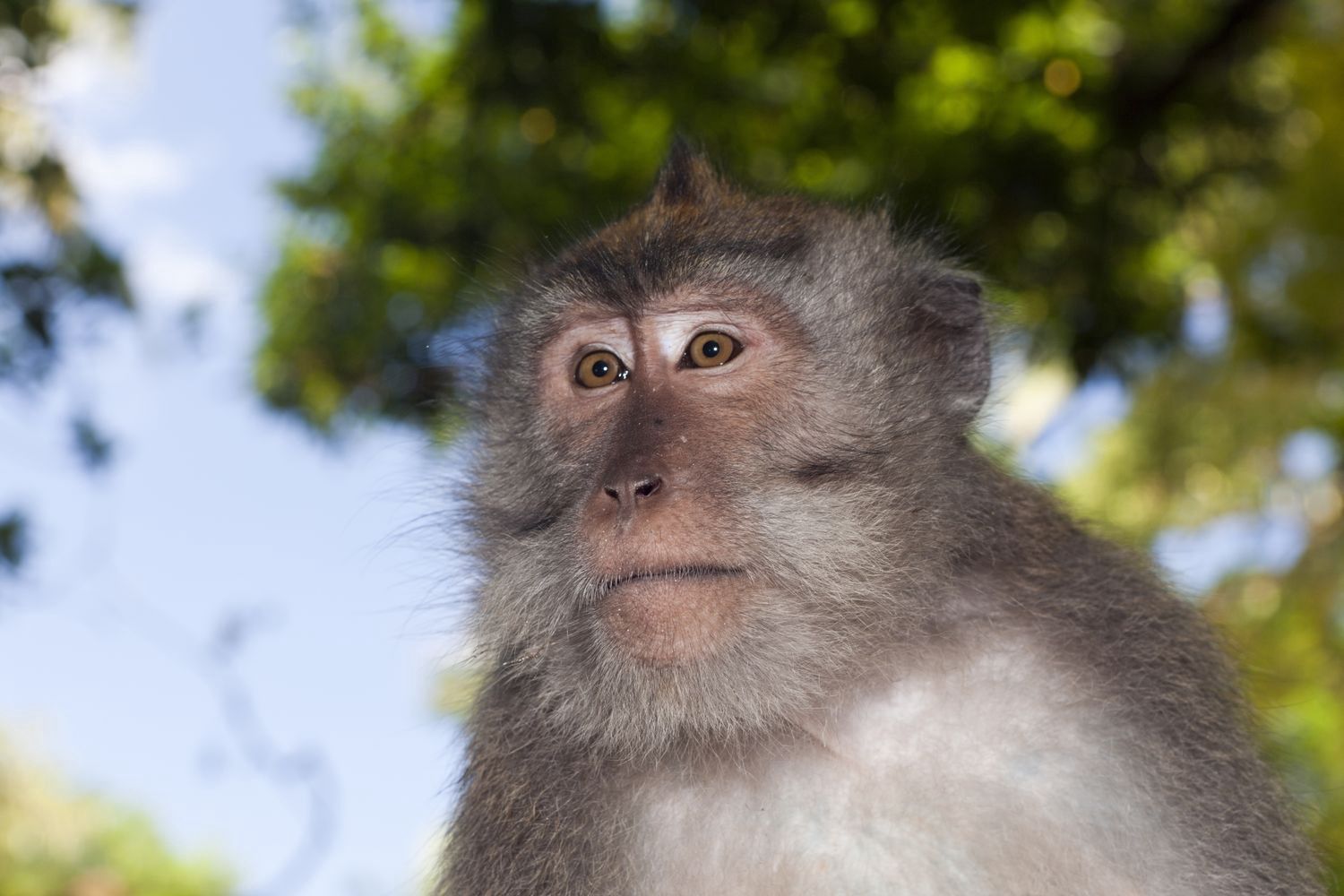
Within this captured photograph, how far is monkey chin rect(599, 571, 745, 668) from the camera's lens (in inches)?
96.3

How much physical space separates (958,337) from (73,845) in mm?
13864

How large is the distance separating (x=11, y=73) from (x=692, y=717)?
3.89 m

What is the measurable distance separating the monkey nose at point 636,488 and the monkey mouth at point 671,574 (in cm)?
13

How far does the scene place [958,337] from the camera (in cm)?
316

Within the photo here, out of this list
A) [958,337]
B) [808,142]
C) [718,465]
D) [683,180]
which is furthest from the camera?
[808,142]

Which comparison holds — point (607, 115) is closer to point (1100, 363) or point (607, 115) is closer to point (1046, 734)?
point (1100, 363)

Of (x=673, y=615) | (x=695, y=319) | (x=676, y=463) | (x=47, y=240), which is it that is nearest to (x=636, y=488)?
(x=676, y=463)

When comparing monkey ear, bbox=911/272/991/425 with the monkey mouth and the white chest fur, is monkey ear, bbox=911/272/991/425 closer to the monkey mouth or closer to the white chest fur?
the white chest fur

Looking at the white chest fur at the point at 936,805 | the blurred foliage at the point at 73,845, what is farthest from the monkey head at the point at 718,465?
the blurred foliage at the point at 73,845

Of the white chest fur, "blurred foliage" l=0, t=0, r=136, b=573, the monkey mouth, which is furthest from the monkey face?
"blurred foliage" l=0, t=0, r=136, b=573

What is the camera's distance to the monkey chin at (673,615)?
96.3 inches

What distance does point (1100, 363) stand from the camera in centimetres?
766

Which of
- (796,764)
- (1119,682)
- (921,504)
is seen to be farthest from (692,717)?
(1119,682)

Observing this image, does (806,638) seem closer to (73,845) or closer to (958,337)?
(958,337)
